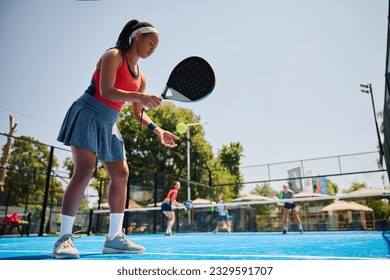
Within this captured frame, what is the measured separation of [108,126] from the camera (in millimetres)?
1627

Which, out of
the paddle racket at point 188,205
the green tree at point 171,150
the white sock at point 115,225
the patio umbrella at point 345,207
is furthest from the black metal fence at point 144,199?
the white sock at point 115,225

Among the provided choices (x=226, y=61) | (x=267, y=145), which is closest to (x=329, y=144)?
(x=267, y=145)

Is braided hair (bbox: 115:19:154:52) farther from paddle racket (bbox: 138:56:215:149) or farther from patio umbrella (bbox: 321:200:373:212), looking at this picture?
patio umbrella (bbox: 321:200:373:212)

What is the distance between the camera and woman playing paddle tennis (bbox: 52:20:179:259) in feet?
4.71

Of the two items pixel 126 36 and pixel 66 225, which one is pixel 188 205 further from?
pixel 126 36

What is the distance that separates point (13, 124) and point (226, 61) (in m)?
5.36

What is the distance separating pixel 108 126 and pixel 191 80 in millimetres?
585

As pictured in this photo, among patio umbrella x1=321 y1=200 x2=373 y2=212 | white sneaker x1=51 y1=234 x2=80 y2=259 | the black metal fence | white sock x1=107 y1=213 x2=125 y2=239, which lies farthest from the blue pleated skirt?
patio umbrella x1=321 y1=200 x2=373 y2=212

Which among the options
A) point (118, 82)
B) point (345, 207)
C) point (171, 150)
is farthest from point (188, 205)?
point (171, 150)

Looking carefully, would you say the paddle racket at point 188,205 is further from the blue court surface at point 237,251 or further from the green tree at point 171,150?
the green tree at point 171,150

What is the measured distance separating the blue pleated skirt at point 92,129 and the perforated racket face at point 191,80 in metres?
0.38

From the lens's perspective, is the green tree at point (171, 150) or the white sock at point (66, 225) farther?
the green tree at point (171, 150)

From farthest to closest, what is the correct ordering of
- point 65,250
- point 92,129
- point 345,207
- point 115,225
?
point 345,207
point 115,225
point 92,129
point 65,250

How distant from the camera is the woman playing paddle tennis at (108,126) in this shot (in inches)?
56.5
